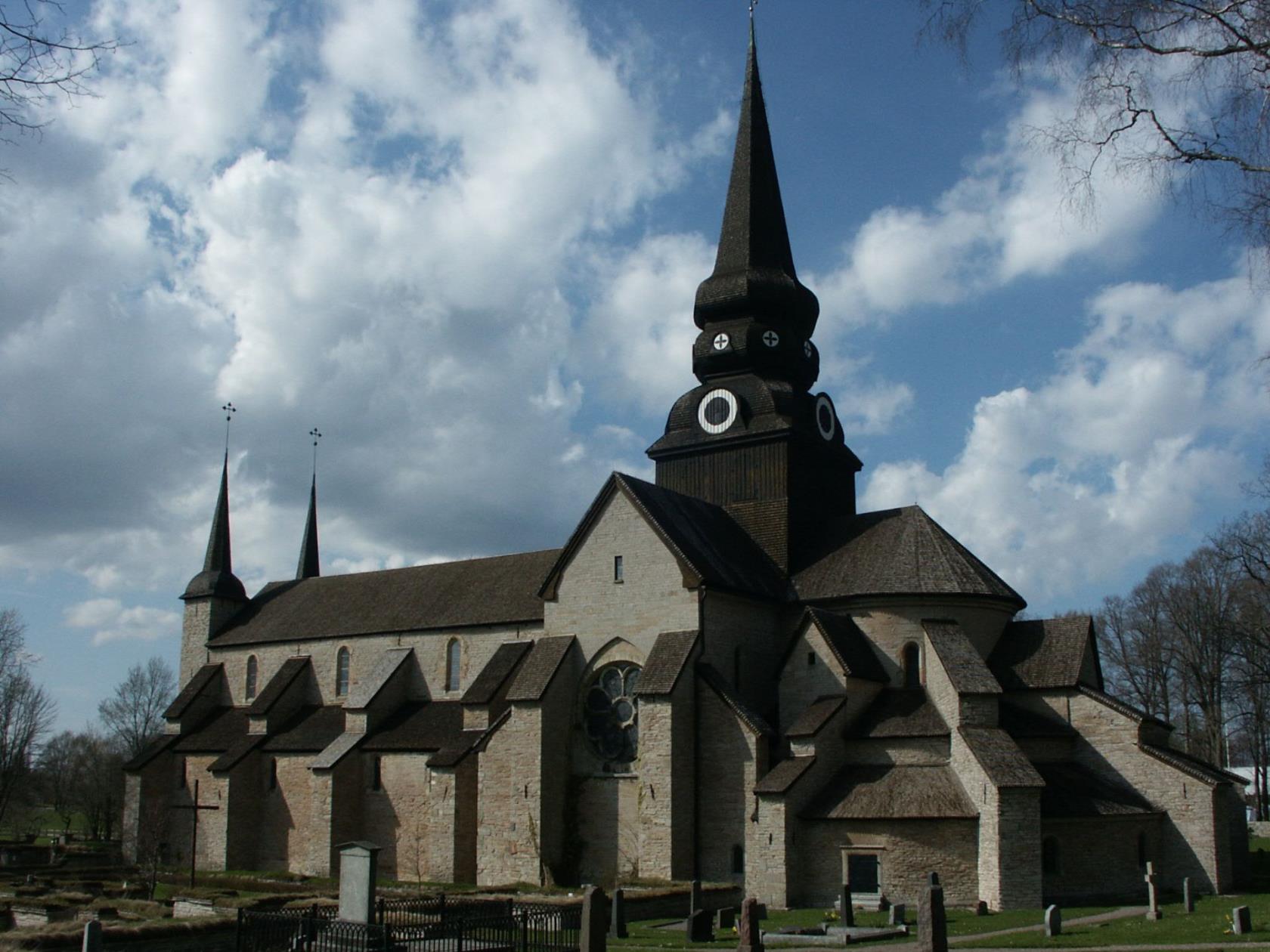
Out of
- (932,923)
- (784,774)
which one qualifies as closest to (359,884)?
(932,923)

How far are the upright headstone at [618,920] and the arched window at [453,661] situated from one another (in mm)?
18930

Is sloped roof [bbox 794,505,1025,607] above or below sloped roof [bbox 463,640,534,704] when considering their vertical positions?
above

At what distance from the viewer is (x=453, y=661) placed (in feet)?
145

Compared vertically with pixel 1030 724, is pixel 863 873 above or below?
below

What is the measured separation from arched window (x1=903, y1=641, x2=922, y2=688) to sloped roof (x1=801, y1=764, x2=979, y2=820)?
3.40 m

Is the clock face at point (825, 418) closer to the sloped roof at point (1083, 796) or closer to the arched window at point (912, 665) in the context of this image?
the arched window at point (912, 665)

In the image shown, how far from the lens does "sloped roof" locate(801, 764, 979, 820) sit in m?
30.3

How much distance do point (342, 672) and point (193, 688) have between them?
8.86m

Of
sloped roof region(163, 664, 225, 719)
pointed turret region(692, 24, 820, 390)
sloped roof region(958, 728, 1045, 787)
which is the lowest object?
sloped roof region(958, 728, 1045, 787)

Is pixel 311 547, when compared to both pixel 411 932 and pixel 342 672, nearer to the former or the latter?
pixel 342 672

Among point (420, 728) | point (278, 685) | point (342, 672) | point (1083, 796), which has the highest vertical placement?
point (342, 672)

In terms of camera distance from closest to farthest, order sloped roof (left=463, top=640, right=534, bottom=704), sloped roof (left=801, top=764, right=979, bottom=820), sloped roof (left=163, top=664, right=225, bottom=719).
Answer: sloped roof (left=801, top=764, right=979, bottom=820)
sloped roof (left=463, top=640, right=534, bottom=704)
sloped roof (left=163, top=664, right=225, bottom=719)

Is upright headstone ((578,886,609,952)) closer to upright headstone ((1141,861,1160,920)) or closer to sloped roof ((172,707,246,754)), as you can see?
upright headstone ((1141,861,1160,920))

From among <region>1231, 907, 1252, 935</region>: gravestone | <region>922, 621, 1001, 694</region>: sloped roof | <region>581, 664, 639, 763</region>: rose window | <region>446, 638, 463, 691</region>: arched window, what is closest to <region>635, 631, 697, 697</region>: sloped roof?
<region>581, 664, 639, 763</region>: rose window
